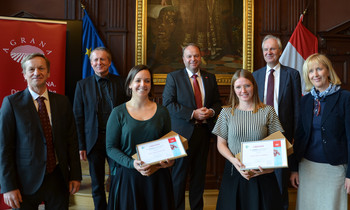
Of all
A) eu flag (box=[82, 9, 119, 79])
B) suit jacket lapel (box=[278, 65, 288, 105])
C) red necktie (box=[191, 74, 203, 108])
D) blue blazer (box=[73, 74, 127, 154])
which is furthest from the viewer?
eu flag (box=[82, 9, 119, 79])

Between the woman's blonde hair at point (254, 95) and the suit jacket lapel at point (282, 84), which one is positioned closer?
the woman's blonde hair at point (254, 95)

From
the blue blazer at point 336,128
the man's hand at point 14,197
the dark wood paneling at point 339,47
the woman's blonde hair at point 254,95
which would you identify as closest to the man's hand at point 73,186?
the man's hand at point 14,197

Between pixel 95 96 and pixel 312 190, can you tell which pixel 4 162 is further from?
pixel 312 190

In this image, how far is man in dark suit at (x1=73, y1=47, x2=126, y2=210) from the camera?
9.61 ft

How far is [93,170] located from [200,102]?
1.27m

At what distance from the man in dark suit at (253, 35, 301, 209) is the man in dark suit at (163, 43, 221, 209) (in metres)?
0.55

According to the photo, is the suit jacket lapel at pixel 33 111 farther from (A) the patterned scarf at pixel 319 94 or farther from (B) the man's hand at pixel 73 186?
(A) the patterned scarf at pixel 319 94

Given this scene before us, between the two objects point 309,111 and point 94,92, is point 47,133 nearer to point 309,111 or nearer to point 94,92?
point 94,92

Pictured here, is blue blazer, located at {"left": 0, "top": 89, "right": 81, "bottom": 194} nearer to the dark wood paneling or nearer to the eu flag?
the eu flag

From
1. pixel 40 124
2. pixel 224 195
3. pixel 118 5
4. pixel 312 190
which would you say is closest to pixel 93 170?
pixel 40 124

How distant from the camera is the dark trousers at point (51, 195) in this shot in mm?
1985

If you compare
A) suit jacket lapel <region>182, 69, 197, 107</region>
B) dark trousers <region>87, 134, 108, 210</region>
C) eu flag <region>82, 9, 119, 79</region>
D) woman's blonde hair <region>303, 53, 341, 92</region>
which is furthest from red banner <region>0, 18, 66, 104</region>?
woman's blonde hair <region>303, 53, 341, 92</region>

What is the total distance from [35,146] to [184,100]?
1.58 m

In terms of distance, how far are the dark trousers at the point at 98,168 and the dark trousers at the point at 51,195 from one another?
2.75 feet
